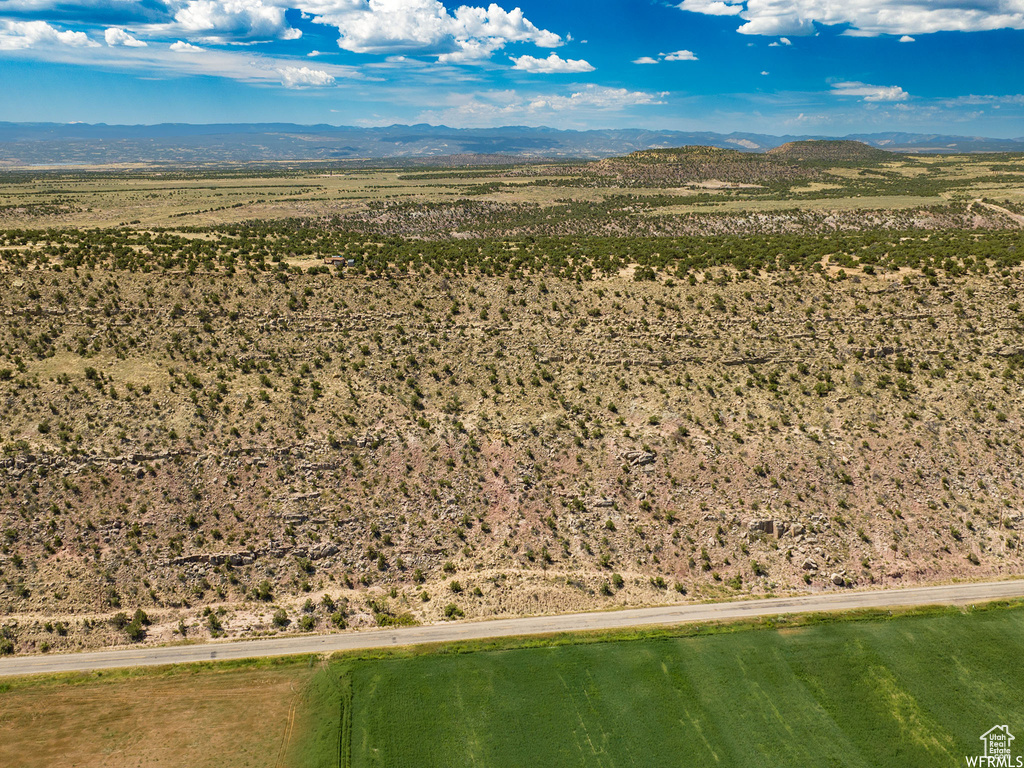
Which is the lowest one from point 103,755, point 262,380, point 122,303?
point 103,755

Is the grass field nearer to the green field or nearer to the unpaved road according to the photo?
the green field

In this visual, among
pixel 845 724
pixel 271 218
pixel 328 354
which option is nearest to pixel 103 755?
pixel 328 354

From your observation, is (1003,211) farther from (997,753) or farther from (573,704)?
(573,704)

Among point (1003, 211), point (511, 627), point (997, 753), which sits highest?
point (1003, 211)

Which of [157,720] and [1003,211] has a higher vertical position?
[1003,211]

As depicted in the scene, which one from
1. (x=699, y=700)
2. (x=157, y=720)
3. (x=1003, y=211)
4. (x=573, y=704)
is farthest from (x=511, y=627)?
(x=1003, y=211)

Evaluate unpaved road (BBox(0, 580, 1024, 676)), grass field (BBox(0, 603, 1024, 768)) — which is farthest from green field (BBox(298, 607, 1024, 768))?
unpaved road (BBox(0, 580, 1024, 676))

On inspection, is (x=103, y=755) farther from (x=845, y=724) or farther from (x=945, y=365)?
(x=945, y=365)
